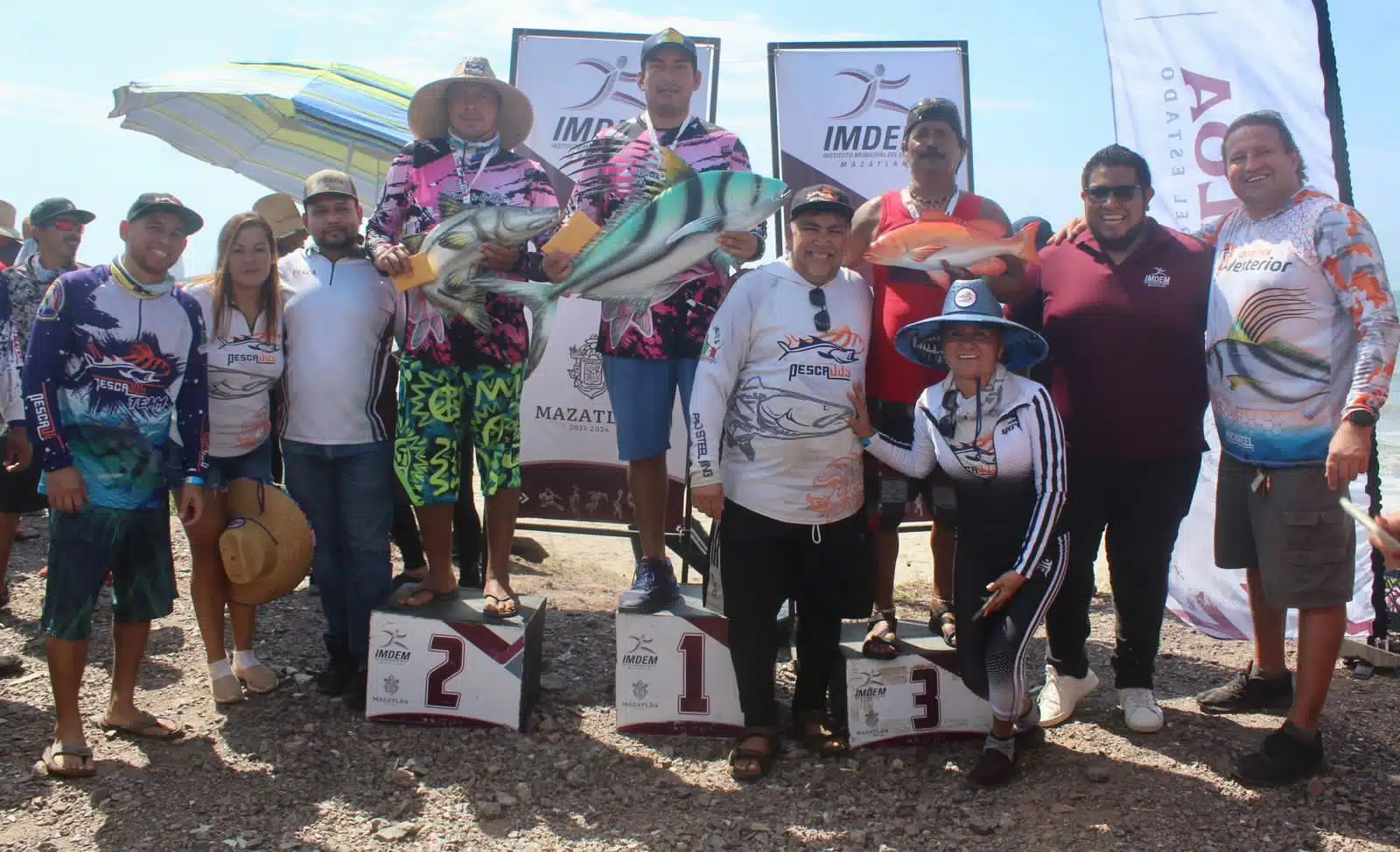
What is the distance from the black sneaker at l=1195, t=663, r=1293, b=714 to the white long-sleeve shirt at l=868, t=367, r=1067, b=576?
143cm

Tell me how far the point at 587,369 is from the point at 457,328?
7.72ft

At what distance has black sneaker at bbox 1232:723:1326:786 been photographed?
3467 millimetres

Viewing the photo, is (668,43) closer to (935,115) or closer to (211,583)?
(935,115)

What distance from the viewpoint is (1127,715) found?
12.8ft

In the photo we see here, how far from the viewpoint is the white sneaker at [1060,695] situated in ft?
12.8

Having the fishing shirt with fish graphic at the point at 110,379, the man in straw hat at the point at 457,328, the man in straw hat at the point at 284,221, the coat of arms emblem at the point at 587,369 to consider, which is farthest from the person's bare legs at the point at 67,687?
the coat of arms emblem at the point at 587,369

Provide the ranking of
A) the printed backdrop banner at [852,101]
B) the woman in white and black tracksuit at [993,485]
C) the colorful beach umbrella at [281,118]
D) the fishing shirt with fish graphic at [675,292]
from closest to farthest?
the woman in white and black tracksuit at [993,485] < the fishing shirt with fish graphic at [675,292] < the printed backdrop banner at [852,101] < the colorful beach umbrella at [281,118]

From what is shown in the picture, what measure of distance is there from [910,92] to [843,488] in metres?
3.69

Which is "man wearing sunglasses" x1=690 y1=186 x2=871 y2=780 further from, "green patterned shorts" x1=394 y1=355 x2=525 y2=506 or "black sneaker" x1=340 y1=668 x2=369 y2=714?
"black sneaker" x1=340 y1=668 x2=369 y2=714

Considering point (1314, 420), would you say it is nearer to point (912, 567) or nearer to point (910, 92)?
point (910, 92)

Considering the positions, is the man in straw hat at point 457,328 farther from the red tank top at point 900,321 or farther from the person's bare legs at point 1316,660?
the person's bare legs at point 1316,660

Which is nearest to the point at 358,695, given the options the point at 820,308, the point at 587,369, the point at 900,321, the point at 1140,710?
the point at 820,308

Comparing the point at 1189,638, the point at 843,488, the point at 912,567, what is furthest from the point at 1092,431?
the point at 912,567

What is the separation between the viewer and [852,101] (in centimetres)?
640
